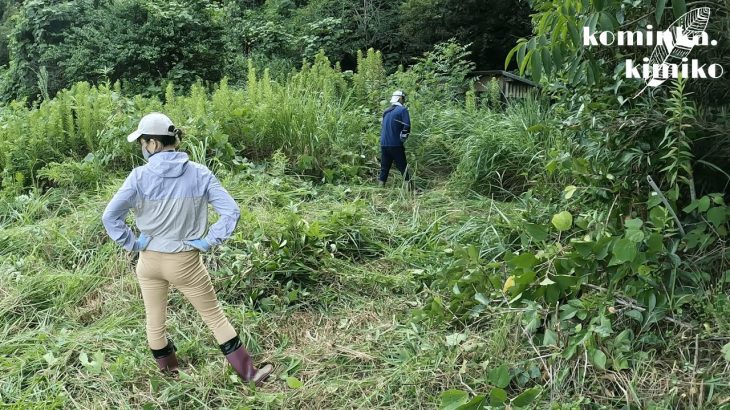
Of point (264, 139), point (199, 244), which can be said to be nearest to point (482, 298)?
point (199, 244)

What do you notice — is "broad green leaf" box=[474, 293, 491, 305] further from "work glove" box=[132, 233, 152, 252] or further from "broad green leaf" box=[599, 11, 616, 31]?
"work glove" box=[132, 233, 152, 252]

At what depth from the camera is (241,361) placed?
325 cm

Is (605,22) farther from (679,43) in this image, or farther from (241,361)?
(241,361)

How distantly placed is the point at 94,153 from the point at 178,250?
3601 millimetres

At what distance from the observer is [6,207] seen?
5.55m

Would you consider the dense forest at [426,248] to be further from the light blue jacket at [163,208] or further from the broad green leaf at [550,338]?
the light blue jacket at [163,208]

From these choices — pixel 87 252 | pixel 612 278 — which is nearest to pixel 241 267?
pixel 87 252

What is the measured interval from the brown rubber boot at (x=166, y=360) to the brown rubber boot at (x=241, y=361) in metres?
0.33

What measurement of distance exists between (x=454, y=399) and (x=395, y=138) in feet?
13.9

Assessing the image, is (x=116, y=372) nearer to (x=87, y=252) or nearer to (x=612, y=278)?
(x=87, y=252)

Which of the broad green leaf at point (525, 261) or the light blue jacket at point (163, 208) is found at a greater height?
the light blue jacket at point (163, 208)

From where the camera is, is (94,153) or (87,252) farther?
(94,153)

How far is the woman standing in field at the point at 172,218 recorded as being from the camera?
10.3 feet

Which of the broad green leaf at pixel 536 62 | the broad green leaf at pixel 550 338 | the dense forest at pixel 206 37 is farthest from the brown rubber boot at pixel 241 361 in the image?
the dense forest at pixel 206 37
